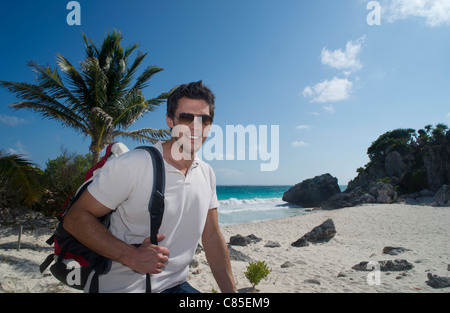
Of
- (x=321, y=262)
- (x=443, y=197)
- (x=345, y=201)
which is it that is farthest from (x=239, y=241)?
(x=345, y=201)

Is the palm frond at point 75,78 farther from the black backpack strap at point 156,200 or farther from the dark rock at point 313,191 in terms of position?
the dark rock at point 313,191

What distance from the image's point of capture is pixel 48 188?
30.0 feet

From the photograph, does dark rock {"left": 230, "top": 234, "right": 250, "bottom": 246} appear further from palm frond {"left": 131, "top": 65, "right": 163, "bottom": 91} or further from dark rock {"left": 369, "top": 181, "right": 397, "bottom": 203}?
dark rock {"left": 369, "top": 181, "right": 397, "bottom": 203}

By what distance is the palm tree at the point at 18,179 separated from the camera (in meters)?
7.00

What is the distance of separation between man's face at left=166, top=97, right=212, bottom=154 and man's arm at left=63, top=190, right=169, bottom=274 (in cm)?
68

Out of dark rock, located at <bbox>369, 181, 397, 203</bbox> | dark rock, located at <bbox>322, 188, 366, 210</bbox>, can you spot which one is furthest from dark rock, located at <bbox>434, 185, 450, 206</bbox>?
dark rock, located at <bbox>322, 188, 366, 210</bbox>

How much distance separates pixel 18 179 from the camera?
707cm

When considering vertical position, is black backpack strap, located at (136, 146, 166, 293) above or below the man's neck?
below

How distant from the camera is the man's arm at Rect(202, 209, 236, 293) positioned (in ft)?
6.10

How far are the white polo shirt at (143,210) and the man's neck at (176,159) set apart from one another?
0.05 metres

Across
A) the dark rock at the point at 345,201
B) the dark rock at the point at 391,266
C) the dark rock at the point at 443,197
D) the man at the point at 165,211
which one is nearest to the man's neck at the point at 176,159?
the man at the point at 165,211

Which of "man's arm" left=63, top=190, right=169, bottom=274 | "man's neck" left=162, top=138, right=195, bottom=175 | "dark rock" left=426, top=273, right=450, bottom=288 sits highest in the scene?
"man's neck" left=162, top=138, right=195, bottom=175

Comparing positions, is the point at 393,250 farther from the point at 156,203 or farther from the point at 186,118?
the point at 156,203

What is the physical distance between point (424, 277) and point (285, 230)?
33.5ft
